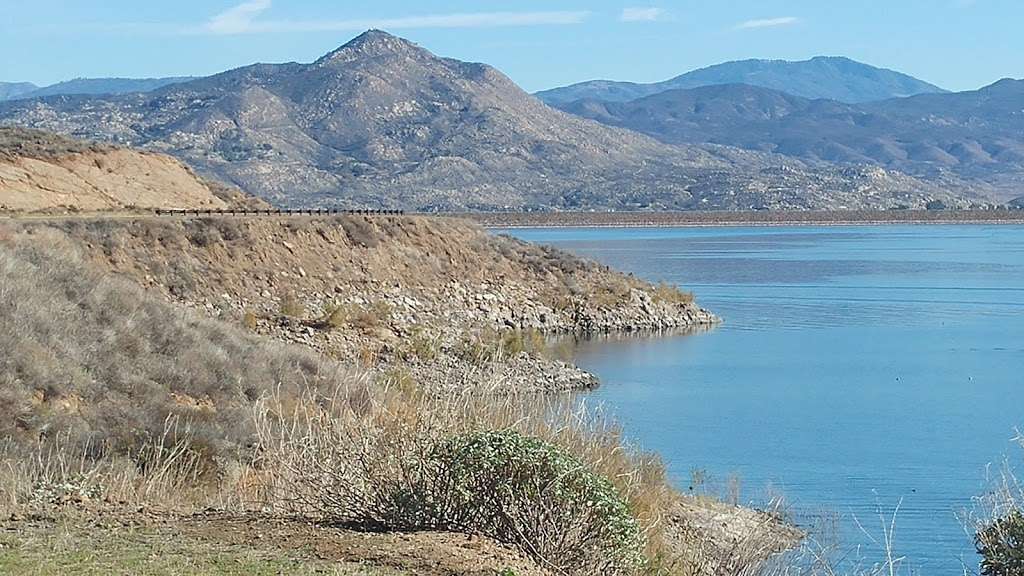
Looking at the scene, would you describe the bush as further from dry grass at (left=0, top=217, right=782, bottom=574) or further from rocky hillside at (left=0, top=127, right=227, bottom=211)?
rocky hillside at (left=0, top=127, right=227, bottom=211)

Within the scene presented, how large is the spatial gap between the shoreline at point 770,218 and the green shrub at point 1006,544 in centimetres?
14479

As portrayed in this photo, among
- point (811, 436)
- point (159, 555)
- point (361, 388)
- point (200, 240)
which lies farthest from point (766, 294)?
point (159, 555)

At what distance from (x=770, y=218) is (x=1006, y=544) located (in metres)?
167

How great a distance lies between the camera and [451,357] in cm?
3509

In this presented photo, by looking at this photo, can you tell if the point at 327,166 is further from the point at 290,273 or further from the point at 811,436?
the point at 811,436

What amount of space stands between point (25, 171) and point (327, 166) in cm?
14624

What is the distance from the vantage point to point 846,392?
3409 centimetres

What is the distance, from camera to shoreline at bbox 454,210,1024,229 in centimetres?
16238

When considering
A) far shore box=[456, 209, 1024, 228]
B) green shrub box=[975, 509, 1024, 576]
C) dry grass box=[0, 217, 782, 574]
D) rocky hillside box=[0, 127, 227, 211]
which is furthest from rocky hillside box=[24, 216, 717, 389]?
far shore box=[456, 209, 1024, 228]

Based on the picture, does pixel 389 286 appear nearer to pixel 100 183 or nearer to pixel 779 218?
pixel 100 183

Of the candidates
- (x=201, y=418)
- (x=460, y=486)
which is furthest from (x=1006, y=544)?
(x=201, y=418)

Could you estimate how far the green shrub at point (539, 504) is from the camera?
32.8 feet

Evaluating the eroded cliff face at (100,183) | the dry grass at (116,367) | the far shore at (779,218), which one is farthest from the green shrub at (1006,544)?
the far shore at (779,218)

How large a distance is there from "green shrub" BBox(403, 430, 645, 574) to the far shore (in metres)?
149
